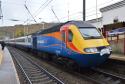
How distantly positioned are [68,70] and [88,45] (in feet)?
12.5

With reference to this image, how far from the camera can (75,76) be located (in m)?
16.7

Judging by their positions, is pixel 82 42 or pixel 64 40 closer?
pixel 82 42

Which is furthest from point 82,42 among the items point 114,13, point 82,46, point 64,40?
point 114,13

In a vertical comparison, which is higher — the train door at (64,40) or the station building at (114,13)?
the station building at (114,13)

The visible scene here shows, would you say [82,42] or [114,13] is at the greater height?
[114,13]

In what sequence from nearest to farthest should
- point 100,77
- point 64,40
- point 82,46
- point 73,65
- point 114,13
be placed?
point 82,46 → point 100,77 → point 73,65 → point 64,40 → point 114,13

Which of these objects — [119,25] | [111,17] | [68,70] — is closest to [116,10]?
[111,17]

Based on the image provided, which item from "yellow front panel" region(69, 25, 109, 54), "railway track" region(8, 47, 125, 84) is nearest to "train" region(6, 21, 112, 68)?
"yellow front panel" region(69, 25, 109, 54)

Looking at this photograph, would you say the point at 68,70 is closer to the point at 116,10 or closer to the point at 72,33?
the point at 72,33

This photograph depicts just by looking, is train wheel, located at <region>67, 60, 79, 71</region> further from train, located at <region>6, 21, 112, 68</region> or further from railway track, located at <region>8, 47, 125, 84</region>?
railway track, located at <region>8, 47, 125, 84</region>

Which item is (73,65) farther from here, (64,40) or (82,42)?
(82,42)

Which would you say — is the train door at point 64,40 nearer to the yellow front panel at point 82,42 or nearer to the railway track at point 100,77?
the yellow front panel at point 82,42

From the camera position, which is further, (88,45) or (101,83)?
(88,45)

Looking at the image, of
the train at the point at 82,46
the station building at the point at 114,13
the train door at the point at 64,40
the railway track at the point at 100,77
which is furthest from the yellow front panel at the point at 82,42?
the station building at the point at 114,13
